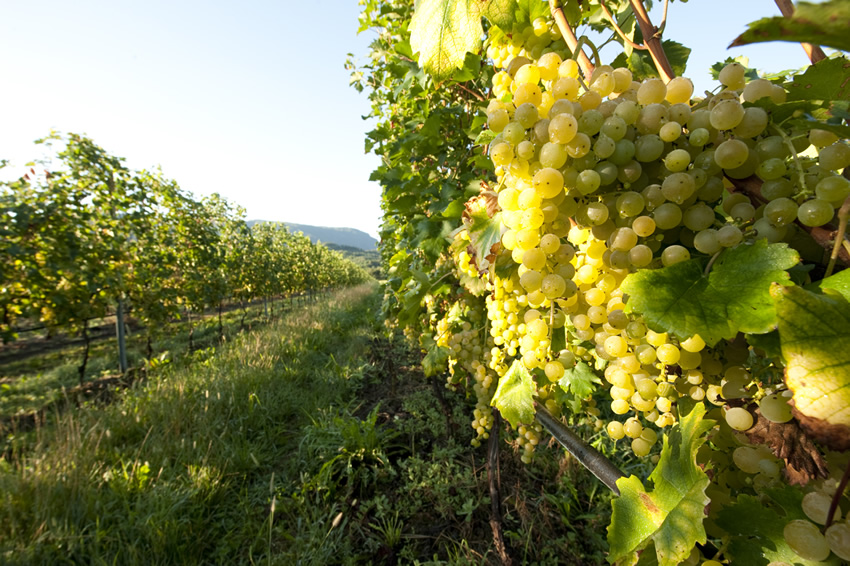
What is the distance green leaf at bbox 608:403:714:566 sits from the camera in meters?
0.46

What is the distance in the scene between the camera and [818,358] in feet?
1.13

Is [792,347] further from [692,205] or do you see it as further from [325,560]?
[325,560]

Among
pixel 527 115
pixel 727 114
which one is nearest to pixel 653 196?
pixel 727 114

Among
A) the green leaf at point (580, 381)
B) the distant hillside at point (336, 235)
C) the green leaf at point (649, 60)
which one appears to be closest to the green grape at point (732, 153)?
the green leaf at point (649, 60)

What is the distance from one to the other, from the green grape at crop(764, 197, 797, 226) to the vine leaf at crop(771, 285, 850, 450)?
0.35ft

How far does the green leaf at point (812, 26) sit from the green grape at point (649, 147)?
188mm

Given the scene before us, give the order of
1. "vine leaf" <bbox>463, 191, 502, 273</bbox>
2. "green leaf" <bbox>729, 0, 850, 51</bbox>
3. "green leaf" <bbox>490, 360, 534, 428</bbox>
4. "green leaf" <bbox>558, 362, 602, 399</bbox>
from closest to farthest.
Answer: "green leaf" <bbox>729, 0, 850, 51</bbox>, "vine leaf" <bbox>463, 191, 502, 273</bbox>, "green leaf" <bbox>490, 360, 534, 428</bbox>, "green leaf" <bbox>558, 362, 602, 399</bbox>

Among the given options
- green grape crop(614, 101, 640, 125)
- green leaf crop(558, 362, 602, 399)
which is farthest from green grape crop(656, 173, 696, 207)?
green leaf crop(558, 362, 602, 399)

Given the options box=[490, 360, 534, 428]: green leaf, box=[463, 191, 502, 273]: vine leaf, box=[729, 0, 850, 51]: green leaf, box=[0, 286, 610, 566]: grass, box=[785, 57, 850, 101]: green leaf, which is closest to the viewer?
box=[729, 0, 850, 51]: green leaf

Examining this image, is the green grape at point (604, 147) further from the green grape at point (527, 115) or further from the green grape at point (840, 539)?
the green grape at point (840, 539)

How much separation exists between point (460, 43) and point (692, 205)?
0.51m

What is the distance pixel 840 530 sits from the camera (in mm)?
367

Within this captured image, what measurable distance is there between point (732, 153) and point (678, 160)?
0.17 feet

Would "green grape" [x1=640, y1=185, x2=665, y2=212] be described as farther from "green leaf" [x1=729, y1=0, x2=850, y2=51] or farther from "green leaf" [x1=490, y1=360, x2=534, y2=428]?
"green leaf" [x1=490, y1=360, x2=534, y2=428]
